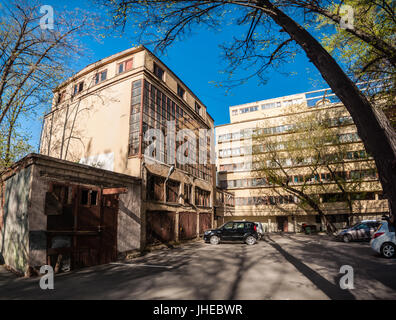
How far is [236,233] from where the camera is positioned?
1684 centimetres

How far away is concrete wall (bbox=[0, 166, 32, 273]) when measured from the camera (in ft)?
25.6

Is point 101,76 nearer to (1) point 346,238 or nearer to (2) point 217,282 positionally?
(2) point 217,282

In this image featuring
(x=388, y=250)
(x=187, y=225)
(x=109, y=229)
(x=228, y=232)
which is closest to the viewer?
(x=388, y=250)

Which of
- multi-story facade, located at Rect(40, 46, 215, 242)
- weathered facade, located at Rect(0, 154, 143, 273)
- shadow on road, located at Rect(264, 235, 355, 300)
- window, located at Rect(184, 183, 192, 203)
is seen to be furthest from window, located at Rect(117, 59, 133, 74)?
shadow on road, located at Rect(264, 235, 355, 300)

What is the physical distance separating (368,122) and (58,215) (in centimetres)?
949

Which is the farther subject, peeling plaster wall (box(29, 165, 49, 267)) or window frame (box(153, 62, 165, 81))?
window frame (box(153, 62, 165, 81))

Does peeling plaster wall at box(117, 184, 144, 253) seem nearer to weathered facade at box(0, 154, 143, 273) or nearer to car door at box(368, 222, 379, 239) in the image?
weathered facade at box(0, 154, 143, 273)

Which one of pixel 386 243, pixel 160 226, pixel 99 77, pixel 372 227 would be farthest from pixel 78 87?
pixel 372 227

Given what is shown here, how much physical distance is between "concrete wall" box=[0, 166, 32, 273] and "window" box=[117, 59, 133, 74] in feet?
35.8

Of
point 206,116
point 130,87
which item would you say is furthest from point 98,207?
point 206,116

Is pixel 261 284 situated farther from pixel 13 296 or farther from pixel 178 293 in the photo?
pixel 13 296

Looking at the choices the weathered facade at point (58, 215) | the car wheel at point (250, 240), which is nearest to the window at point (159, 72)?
the weathered facade at point (58, 215)

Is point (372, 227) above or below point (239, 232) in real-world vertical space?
above

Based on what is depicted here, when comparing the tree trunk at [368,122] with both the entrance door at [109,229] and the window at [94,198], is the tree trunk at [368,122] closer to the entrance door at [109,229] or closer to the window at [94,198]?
the window at [94,198]
